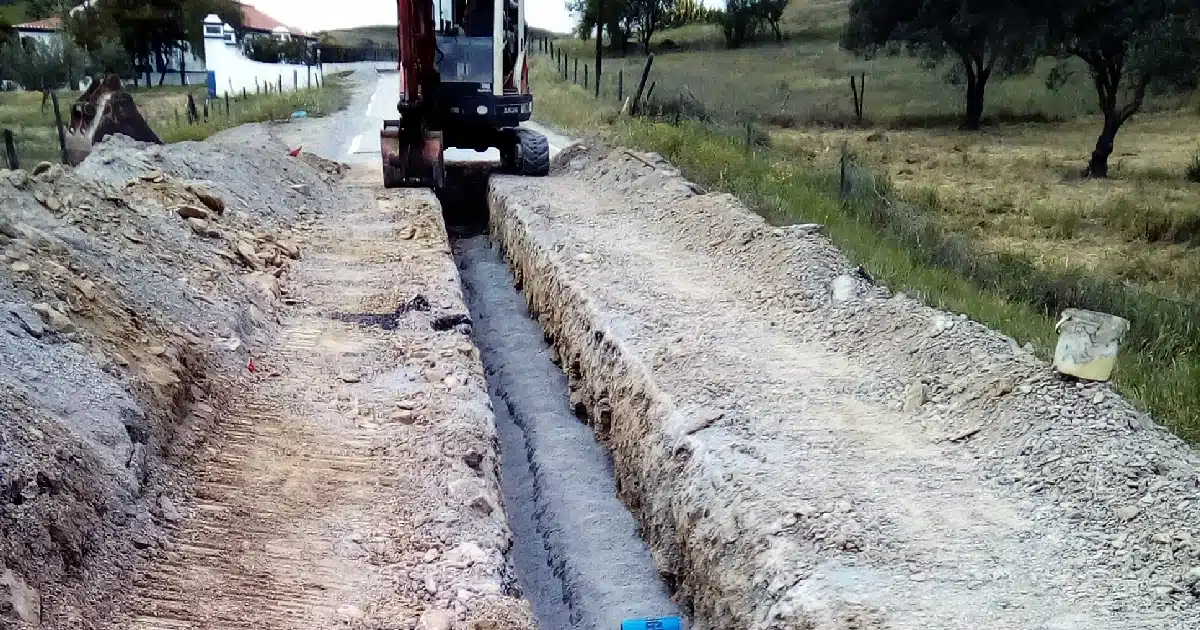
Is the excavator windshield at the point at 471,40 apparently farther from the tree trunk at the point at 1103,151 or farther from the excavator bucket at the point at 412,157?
the tree trunk at the point at 1103,151

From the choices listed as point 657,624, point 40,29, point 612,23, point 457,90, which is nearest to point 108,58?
point 40,29

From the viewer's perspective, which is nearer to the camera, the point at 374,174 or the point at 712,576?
the point at 712,576

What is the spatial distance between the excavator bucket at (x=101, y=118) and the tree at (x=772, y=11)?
4328 cm

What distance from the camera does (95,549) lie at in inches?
165

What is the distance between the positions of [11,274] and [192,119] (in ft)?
58.3

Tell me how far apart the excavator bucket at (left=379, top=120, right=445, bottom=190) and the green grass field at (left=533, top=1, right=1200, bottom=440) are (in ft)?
11.6

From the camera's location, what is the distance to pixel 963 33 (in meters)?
25.6

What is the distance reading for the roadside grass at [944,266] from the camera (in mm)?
6453

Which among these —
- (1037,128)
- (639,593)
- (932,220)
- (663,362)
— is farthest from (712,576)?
(1037,128)

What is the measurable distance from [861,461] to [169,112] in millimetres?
26710

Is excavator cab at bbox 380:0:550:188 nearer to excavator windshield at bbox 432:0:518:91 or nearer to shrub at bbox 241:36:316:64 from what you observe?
excavator windshield at bbox 432:0:518:91

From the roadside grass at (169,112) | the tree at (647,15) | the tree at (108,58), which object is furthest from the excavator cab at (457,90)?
the tree at (647,15)

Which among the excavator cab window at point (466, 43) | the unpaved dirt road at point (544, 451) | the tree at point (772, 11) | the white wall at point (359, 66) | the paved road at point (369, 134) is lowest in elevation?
the unpaved dirt road at point (544, 451)

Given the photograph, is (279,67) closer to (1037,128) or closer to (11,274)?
(1037,128)
